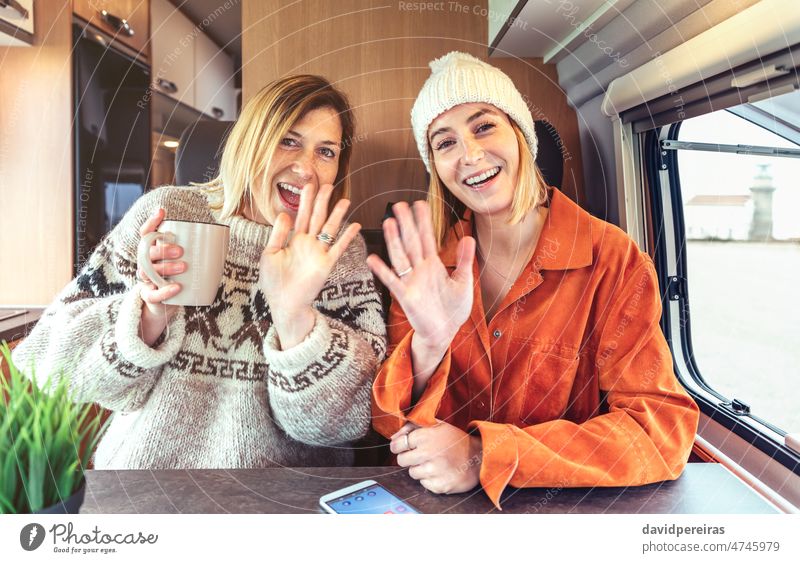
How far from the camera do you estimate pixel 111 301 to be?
1.49 feet

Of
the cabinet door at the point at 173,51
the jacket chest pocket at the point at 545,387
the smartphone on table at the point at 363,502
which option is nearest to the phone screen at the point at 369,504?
the smartphone on table at the point at 363,502

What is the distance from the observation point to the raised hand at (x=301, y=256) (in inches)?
17.7

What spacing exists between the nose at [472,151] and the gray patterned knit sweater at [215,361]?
122 mm

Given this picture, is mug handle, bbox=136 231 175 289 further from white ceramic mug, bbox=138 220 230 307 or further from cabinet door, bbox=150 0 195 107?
cabinet door, bbox=150 0 195 107

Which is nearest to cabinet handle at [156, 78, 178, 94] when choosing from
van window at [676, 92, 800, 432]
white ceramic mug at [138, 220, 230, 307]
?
white ceramic mug at [138, 220, 230, 307]

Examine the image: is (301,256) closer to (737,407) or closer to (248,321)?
(248,321)

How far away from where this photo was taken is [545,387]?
0.48 meters

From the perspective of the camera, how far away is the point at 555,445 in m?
0.45

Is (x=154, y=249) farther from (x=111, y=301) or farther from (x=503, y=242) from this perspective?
(x=503, y=242)

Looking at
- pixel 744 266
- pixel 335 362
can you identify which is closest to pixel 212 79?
pixel 335 362

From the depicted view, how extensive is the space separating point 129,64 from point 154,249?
0.53 feet
